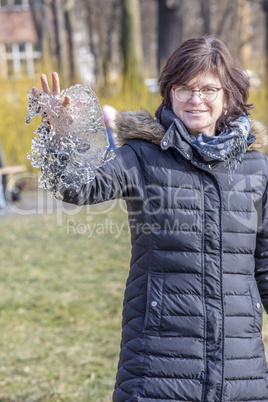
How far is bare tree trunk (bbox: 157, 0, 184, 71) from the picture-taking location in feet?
43.9

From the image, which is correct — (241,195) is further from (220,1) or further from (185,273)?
(220,1)

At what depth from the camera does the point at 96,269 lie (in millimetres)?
6691

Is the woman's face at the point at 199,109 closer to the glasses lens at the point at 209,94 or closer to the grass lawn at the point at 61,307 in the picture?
the glasses lens at the point at 209,94

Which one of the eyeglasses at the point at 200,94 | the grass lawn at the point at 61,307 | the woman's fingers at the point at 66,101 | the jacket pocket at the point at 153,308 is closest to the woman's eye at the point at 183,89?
the eyeglasses at the point at 200,94

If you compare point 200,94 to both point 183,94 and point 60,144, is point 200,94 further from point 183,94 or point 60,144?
point 60,144

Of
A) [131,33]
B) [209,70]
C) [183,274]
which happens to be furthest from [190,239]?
[131,33]

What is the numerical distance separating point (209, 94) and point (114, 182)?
501 millimetres

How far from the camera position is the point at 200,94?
226 centimetres

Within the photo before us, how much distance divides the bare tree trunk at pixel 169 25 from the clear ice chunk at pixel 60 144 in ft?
37.9

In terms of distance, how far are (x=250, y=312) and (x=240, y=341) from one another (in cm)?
11

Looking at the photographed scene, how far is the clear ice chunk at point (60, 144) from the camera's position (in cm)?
210

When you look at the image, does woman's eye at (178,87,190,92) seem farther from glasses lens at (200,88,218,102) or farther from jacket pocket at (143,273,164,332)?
jacket pocket at (143,273,164,332)

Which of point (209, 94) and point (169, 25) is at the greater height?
point (209, 94)

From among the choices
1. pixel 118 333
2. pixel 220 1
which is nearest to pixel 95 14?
pixel 220 1
